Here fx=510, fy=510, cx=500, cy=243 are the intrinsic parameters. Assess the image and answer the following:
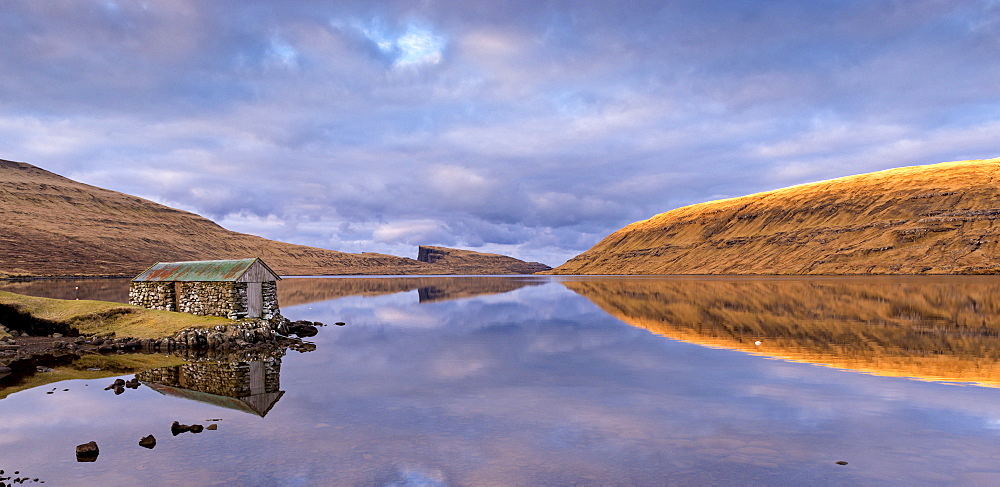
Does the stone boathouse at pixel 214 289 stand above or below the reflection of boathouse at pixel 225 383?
above

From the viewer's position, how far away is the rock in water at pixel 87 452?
45.7 ft

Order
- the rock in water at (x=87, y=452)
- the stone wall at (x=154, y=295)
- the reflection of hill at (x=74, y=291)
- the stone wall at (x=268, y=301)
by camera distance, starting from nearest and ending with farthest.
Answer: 1. the rock in water at (x=87, y=452)
2. the stone wall at (x=268, y=301)
3. the stone wall at (x=154, y=295)
4. the reflection of hill at (x=74, y=291)

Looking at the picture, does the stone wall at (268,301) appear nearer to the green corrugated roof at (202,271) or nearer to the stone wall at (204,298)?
the stone wall at (204,298)

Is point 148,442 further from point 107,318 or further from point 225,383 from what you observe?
point 107,318

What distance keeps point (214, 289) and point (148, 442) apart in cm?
2838

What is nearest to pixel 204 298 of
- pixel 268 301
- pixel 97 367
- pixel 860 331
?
pixel 268 301

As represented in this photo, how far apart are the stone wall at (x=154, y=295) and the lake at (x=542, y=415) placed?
58.0ft

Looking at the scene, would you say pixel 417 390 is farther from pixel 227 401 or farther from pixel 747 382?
pixel 747 382

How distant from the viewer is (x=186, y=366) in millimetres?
26766

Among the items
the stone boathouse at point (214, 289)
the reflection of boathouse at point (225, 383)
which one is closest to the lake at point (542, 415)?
the reflection of boathouse at point (225, 383)

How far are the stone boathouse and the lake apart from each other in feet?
34.5

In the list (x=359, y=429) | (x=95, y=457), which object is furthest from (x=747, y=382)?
(x=95, y=457)

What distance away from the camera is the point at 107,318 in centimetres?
3800

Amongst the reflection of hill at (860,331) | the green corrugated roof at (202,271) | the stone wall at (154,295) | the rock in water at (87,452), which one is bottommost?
the reflection of hill at (860,331)
